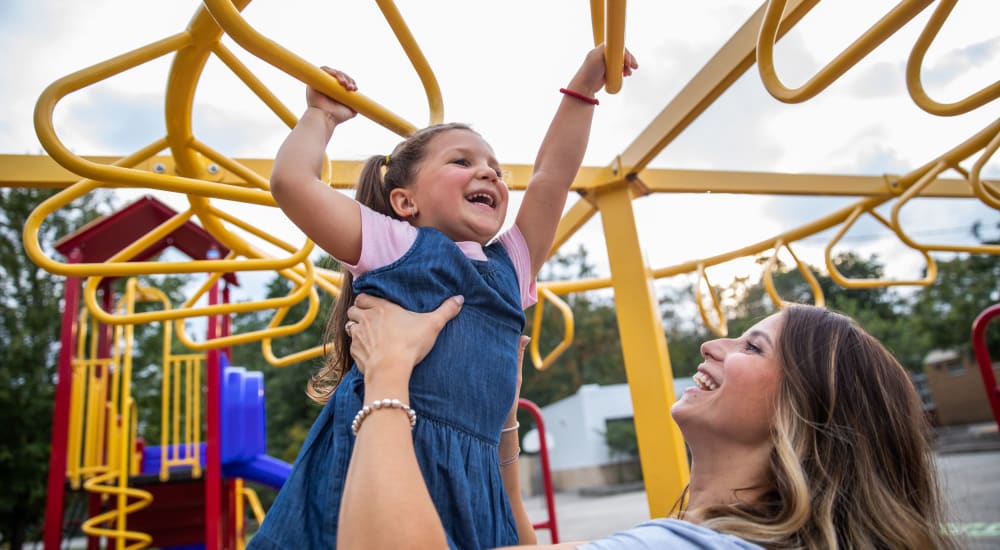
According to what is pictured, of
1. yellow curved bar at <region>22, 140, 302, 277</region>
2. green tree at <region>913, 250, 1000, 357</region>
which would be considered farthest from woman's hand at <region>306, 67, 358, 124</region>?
green tree at <region>913, 250, 1000, 357</region>

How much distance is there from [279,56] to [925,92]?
137 centimetres

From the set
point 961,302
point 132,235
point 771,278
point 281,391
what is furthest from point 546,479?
point 961,302

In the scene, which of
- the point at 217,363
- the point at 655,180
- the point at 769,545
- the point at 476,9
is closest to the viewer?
the point at 769,545

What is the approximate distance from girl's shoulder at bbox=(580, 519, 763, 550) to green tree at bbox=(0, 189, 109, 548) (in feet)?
42.8

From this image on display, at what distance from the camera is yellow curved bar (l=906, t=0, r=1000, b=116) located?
1.29 m

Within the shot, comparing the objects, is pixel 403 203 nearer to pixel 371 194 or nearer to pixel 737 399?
pixel 371 194

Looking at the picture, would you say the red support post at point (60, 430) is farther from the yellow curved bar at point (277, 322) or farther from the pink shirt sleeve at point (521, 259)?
the pink shirt sleeve at point (521, 259)

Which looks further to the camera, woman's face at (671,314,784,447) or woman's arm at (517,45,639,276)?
woman's arm at (517,45,639,276)

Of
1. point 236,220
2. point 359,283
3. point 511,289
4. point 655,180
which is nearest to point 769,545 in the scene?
point 511,289

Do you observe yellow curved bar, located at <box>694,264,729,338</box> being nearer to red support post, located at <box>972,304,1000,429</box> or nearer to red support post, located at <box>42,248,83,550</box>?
red support post, located at <box>972,304,1000,429</box>

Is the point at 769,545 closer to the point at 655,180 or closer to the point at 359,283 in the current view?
the point at 359,283

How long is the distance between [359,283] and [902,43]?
7.87ft

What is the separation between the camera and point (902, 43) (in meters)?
2.38

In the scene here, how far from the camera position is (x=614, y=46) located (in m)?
1.13
